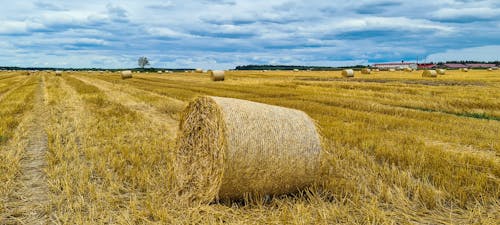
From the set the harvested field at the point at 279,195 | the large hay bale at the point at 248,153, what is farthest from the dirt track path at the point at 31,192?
the large hay bale at the point at 248,153

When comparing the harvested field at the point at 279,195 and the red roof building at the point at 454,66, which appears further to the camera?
the red roof building at the point at 454,66

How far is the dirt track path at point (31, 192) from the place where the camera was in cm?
486

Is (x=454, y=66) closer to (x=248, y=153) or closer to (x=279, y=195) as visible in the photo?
(x=279, y=195)

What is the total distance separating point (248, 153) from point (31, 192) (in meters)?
3.02

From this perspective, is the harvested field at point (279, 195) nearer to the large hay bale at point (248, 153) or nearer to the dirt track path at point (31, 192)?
the dirt track path at point (31, 192)

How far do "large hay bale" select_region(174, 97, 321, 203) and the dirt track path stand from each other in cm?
175

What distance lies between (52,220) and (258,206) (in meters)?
2.33

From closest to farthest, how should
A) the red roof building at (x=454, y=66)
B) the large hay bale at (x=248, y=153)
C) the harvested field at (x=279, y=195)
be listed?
the harvested field at (x=279, y=195), the large hay bale at (x=248, y=153), the red roof building at (x=454, y=66)

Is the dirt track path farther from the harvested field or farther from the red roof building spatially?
the red roof building

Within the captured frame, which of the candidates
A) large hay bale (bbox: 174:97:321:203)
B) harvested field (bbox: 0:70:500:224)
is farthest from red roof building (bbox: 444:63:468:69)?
large hay bale (bbox: 174:97:321:203)

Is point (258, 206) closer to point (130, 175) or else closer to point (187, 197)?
point (187, 197)

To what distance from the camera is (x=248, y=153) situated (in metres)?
5.14

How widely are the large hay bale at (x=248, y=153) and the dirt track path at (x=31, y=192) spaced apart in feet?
5.73

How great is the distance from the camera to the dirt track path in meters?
4.86
